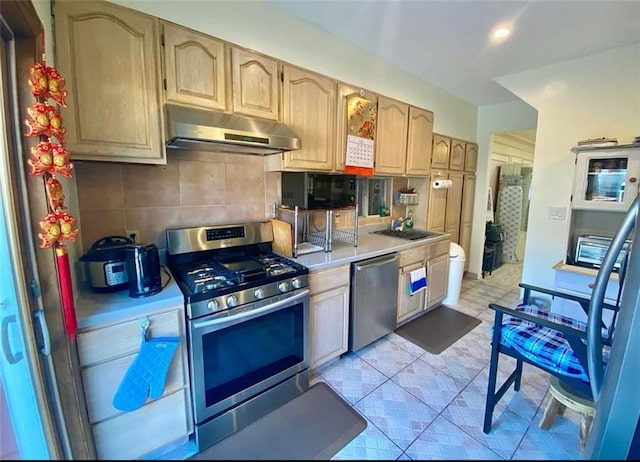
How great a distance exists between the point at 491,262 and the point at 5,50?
533cm

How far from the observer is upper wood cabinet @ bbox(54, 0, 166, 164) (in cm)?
128

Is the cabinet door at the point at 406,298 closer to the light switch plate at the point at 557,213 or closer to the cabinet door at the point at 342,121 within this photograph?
the cabinet door at the point at 342,121

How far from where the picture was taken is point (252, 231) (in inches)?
82.2

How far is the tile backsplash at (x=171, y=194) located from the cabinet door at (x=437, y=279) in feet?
5.82

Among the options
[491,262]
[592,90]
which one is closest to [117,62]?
[592,90]

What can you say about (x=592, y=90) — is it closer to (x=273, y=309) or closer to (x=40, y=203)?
(x=273, y=309)

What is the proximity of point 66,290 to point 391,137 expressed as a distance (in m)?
2.61

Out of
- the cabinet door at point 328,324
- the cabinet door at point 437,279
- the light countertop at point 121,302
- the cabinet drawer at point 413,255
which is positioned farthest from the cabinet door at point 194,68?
the cabinet door at point 437,279

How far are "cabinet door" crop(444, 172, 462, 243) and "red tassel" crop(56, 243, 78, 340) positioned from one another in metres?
3.77

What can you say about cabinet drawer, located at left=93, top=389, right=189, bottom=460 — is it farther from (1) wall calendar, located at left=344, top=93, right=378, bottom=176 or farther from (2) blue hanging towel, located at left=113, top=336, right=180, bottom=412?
(1) wall calendar, located at left=344, top=93, right=378, bottom=176

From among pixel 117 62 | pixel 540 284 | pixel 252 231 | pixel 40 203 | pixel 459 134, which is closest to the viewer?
pixel 40 203

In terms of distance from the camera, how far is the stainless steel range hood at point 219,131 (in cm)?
144

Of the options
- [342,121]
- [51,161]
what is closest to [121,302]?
[51,161]

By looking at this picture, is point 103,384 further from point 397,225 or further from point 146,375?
point 397,225
